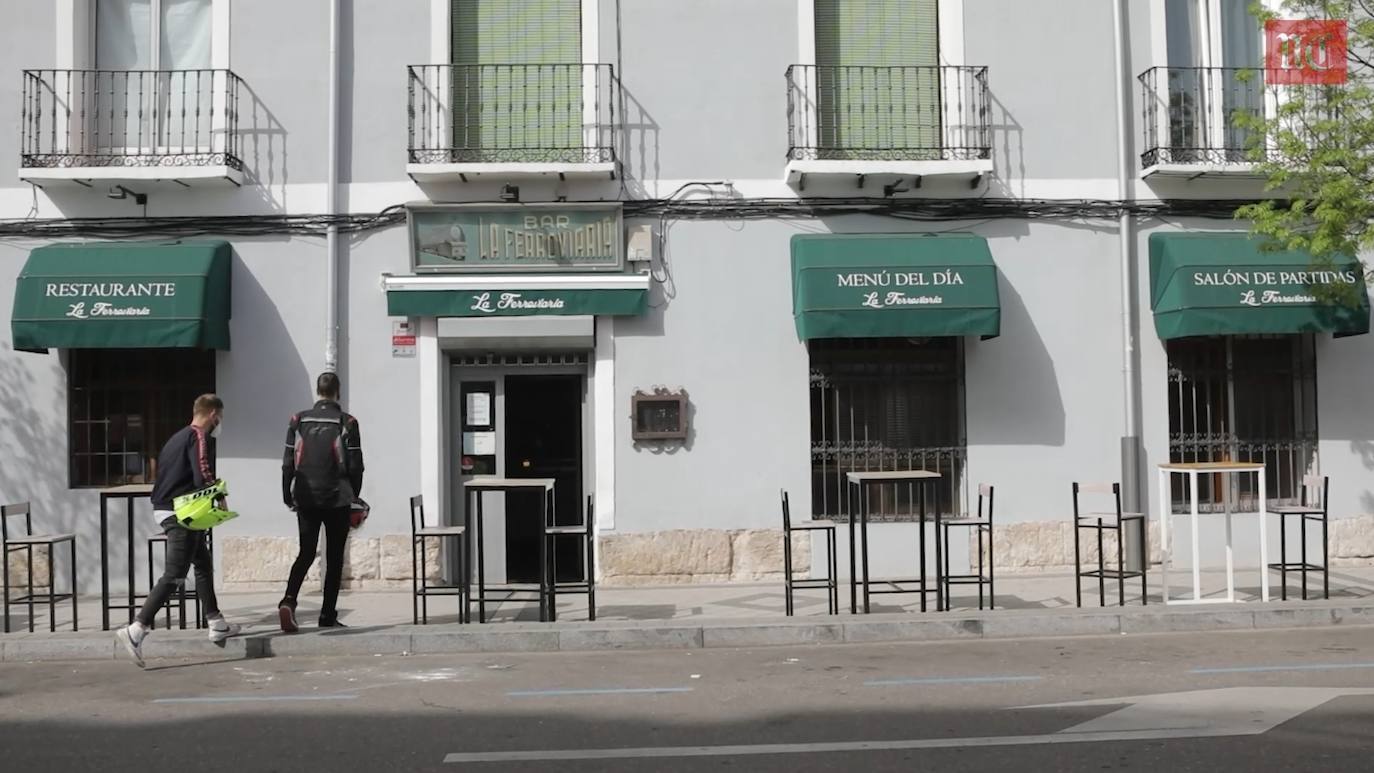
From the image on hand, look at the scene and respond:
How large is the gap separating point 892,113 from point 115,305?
7722 mm

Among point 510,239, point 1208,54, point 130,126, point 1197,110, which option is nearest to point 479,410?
point 510,239

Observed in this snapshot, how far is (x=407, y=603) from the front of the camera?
10.7 m

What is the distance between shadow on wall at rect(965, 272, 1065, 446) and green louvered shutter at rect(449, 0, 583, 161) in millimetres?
4593

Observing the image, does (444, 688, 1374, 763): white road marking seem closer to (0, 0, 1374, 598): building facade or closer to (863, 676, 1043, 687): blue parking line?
(863, 676, 1043, 687): blue parking line

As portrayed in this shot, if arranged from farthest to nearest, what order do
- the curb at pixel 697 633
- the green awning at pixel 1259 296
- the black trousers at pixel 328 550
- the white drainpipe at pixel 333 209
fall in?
the white drainpipe at pixel 333 209 < the green awning at pixel 1259 296 < the black trousers at pixel 328 550 < the curb at pixel 697 633

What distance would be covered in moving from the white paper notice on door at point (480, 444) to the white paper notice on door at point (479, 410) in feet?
0.33

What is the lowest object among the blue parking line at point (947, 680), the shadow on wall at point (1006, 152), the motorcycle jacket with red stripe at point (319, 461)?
the blue parking line at point (947, 680)

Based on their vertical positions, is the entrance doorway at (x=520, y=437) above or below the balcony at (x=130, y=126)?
below

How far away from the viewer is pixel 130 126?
39.2 feet

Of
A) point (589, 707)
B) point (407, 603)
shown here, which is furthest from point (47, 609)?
point (589, 707)

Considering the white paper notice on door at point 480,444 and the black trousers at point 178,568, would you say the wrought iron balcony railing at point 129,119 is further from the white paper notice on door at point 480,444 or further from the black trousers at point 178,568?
the black trousers at point 178,568

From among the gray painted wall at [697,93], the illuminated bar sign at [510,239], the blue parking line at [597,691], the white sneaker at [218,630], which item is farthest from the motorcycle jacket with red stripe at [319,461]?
the gray painted wall at [697,93]

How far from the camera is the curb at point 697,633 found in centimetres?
879

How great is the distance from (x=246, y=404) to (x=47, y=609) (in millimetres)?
2501
